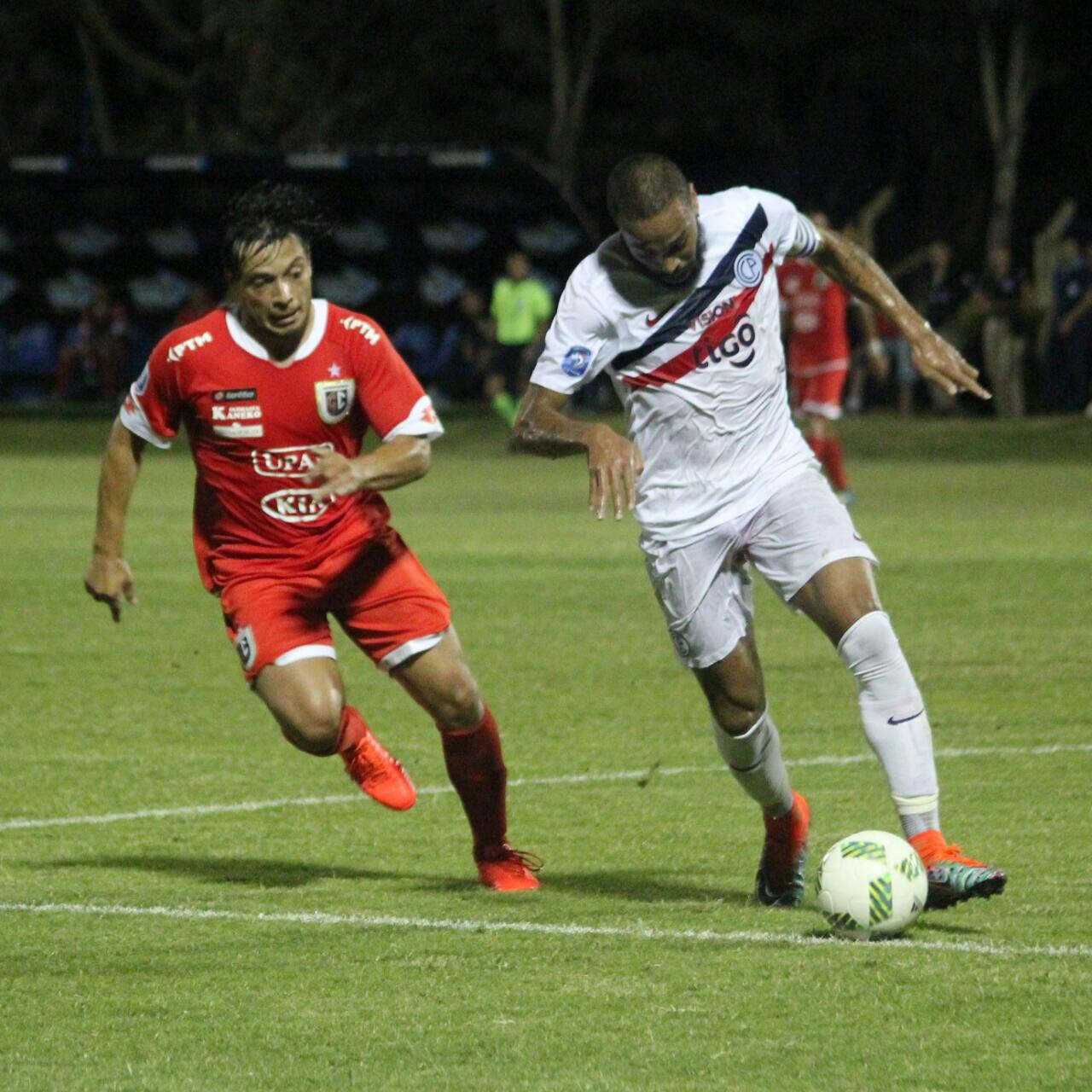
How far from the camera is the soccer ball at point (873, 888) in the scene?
6.41 meters

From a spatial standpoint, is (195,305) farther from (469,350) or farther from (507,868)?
(507,868)

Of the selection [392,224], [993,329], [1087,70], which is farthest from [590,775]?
[1087,70]

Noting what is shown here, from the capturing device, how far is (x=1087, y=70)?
1524 inches

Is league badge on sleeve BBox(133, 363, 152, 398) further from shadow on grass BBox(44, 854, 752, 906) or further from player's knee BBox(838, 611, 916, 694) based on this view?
player's knee BBox(838, 611, 916, 694)

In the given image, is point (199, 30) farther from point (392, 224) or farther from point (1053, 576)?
point (1053, 576)

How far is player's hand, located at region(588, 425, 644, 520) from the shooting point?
6.70 metres

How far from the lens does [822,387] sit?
2028 centimetres

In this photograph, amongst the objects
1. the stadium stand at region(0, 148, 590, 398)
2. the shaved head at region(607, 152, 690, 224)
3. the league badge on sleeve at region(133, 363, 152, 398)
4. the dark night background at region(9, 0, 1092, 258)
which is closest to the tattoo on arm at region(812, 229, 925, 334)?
the shaved head at region(607, 152, 690, 224)

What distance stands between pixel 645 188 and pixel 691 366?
0.56 metres

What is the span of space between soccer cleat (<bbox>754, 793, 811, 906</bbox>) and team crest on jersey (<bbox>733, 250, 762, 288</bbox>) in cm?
153

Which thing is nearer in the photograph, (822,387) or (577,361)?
(577,361)

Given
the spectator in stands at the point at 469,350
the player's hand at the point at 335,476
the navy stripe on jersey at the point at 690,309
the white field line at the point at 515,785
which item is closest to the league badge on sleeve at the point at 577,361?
the navy stripe on jersey at the point at 690,309

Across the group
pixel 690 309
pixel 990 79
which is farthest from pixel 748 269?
pixel 990 79

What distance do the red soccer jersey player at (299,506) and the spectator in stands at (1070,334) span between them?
24.2m
